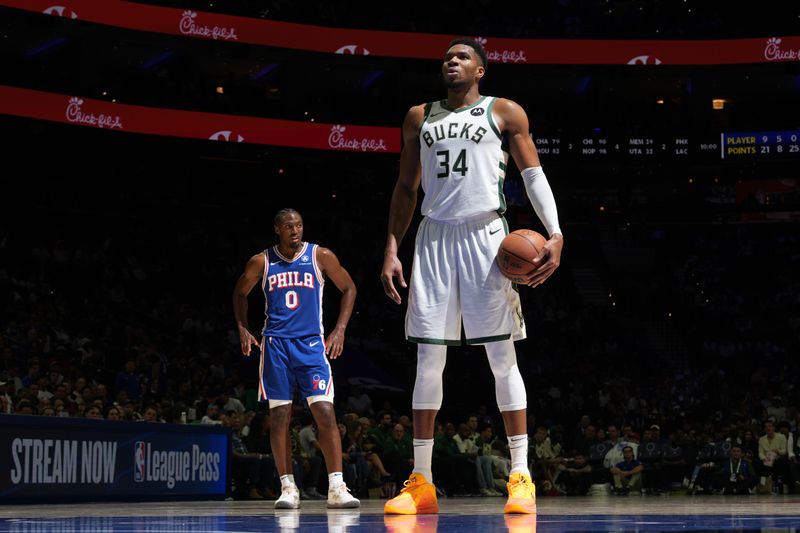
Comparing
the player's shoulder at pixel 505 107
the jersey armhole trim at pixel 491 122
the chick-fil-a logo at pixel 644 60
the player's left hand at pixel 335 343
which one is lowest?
the player's left hand at pixel 335 343

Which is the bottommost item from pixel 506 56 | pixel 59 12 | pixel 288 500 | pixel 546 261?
pixel 288 500

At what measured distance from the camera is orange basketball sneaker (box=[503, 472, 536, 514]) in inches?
199

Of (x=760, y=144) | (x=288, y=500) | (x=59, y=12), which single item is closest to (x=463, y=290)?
(x=288, y=500)

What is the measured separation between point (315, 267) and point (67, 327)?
453 inches

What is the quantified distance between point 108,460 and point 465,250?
221 inches

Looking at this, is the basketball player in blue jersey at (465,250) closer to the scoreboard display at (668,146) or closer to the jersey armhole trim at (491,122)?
the jersey armhole trim at (491,122)

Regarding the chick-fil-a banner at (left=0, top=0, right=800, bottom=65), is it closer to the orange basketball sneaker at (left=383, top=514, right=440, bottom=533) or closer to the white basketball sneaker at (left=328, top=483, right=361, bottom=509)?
the white basketball sneaker at (left=328, top=483, right=361, bottom=509)

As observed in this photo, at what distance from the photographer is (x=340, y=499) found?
23.5 ft

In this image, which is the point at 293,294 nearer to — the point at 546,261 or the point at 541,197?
the point at 541,197

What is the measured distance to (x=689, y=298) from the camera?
90.9 ft

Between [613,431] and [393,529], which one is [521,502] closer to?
[393,529]

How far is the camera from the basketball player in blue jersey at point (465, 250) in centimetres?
543

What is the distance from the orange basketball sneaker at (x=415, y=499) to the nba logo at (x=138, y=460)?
5489 millimetres

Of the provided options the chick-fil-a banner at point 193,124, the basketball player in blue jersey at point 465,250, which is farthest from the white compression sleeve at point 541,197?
the chick-fil-a banner at point 193,124
